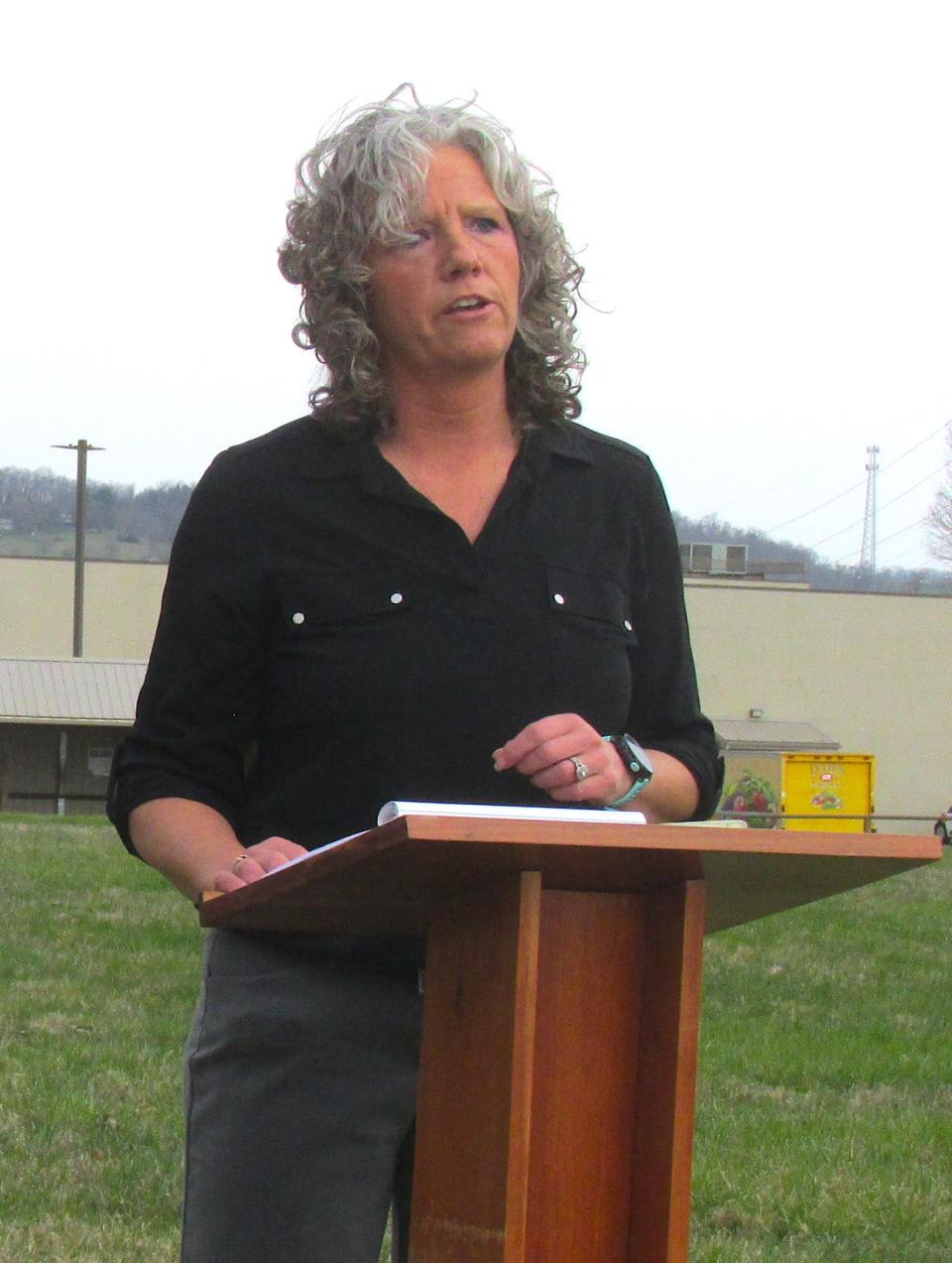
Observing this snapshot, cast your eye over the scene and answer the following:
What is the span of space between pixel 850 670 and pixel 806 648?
140 centimetres

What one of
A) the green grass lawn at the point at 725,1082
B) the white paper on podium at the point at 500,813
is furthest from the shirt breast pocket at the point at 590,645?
the green grass lawn at the point at 725,1082

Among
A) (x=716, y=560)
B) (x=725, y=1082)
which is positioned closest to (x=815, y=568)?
(x=716, y=560)

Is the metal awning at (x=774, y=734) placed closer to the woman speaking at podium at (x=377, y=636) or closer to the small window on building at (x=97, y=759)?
the small window on building at (x=97, y=759)

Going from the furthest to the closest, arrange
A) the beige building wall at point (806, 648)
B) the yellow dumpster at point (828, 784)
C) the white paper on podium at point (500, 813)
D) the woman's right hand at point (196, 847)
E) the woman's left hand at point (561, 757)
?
the beige building wall at point (806, 648) < the yellow dumpster at point (828, 784) < the woman's right hand at point (196, 847) < the woman's left hand at point (561, 757) < the white paper on podium at point (500, 813)

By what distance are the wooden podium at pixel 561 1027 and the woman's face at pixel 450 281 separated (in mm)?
902

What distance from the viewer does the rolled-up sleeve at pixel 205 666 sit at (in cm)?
257

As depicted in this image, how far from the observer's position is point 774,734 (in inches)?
1937

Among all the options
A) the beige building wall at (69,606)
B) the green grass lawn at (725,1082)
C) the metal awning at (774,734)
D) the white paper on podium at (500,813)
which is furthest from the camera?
the beige building wall at (69,606)

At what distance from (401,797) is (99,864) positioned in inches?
408

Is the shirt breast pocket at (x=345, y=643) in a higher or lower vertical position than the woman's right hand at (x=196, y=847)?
higher

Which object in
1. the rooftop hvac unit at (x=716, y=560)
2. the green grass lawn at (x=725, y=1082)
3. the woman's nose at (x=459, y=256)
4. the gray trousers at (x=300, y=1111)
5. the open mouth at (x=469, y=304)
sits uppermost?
the rooftop hvac unit at (x=716, y=560)

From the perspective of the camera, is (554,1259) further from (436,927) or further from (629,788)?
(629,788)

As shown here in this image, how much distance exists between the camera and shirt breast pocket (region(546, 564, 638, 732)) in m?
2.52

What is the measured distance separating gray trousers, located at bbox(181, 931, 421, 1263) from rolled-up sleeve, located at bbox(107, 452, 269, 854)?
0.94ft
